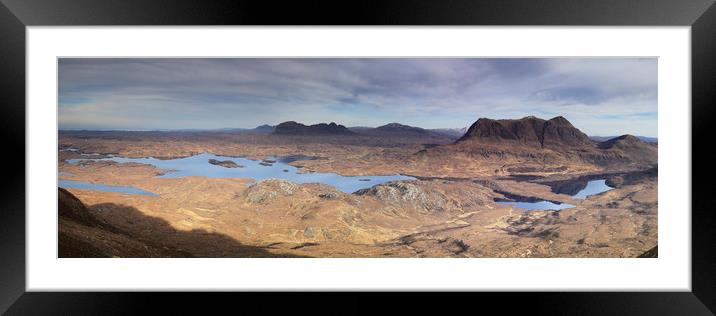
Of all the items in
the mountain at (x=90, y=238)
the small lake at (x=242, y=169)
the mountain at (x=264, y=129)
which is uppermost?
the mountain at (x=264, y=129)

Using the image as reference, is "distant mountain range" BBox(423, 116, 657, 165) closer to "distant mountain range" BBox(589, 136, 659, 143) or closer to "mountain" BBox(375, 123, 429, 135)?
"distant mountain range" BBox(589, 136, 659, 143)

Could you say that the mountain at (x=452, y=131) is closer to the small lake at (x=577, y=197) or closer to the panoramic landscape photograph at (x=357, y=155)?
the panoramic landscape photograph at (x=357, y=155)

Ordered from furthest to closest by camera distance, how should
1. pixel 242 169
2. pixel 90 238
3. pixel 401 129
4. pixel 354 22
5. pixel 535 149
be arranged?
pixel 535 149 < pixel 242 169 < pixel 401 129 < pixel 90 238 < pixel 354 22

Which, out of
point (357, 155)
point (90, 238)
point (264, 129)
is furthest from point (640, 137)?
point (90, 238)

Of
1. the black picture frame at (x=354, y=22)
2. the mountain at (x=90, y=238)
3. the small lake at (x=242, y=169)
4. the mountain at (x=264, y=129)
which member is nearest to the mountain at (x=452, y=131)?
the small lake at (x=242, y=169)

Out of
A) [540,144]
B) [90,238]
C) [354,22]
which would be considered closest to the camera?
[354,22]

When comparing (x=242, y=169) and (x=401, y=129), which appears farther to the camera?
(x=242, y=169)

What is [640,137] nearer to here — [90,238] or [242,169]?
[242,169]
